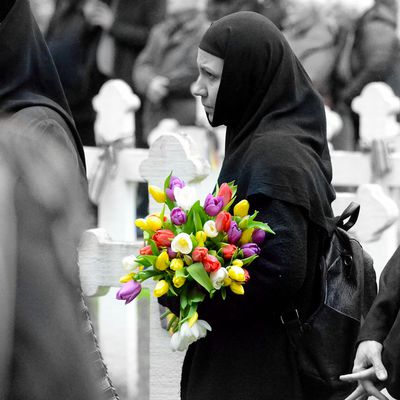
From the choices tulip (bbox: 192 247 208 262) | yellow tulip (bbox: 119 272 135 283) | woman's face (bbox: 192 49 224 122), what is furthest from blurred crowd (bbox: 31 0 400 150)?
tulip (bbox: 192 247 208 262)

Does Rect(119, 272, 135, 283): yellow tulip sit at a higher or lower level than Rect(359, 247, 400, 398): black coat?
lower

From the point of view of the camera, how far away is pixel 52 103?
11.3 ft

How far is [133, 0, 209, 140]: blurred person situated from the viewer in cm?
1019

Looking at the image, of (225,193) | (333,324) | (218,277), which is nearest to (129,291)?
(218,277)

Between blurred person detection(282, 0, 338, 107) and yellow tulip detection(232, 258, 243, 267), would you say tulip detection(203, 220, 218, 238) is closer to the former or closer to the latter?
yellow tulip detection(232, 258, 243, 267)

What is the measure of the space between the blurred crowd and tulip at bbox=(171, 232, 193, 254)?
19.3ft

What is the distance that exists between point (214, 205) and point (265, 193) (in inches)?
5.7

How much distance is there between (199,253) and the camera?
12.8 feet

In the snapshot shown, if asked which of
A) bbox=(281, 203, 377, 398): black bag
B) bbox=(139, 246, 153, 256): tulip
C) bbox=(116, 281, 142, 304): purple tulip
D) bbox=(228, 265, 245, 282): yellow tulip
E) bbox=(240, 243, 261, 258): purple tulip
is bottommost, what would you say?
bbox=(281, 203, 377, 398): black bag

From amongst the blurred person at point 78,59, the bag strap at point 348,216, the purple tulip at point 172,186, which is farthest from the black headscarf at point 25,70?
the blurred person at point 78,59

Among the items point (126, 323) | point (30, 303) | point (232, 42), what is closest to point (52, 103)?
point (30, 303)

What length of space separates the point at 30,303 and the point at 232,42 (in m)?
1.29

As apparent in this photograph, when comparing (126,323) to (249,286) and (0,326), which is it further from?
(0,326)

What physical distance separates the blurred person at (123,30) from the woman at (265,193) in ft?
21.3
